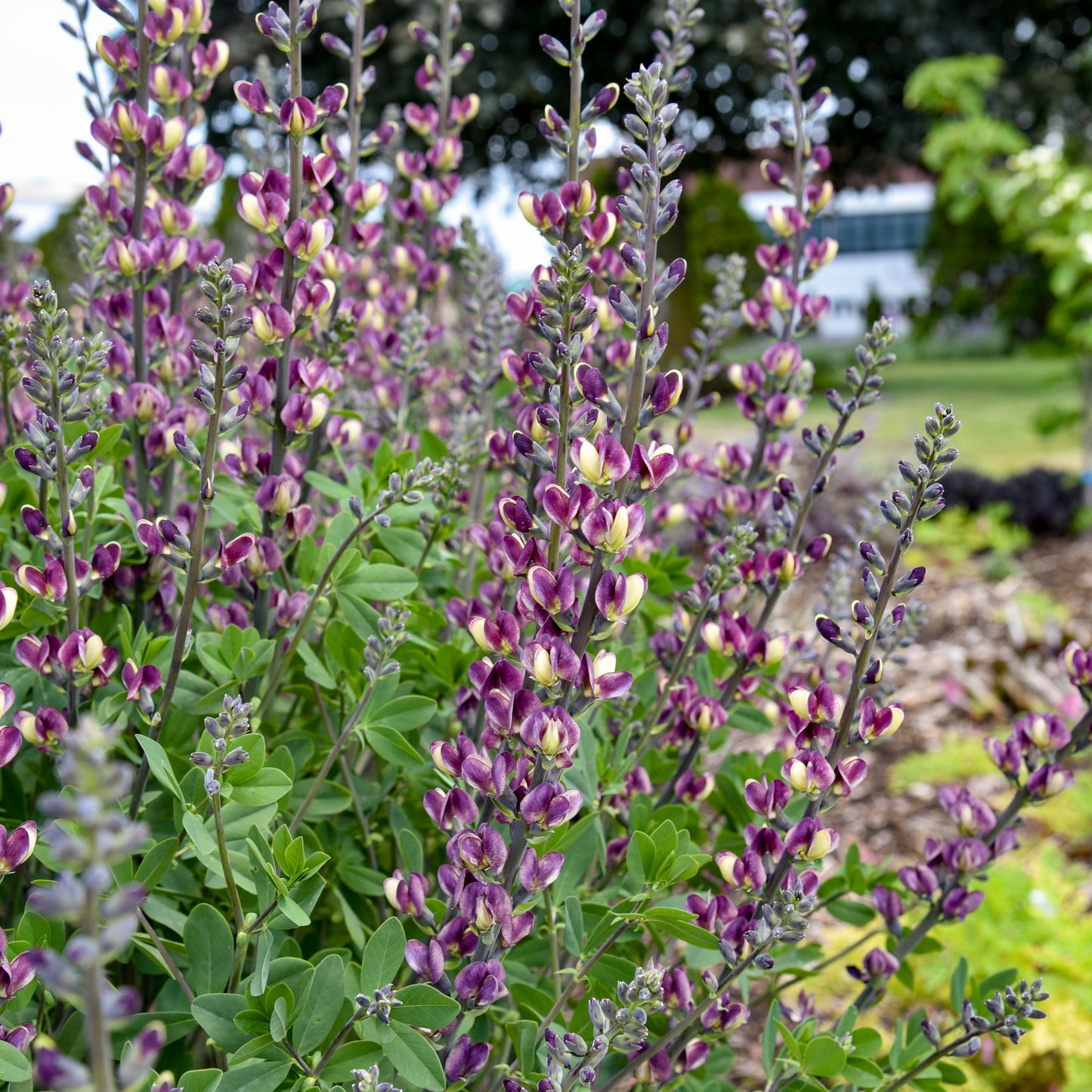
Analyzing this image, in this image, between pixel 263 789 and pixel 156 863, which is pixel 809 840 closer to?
pixel 263 789

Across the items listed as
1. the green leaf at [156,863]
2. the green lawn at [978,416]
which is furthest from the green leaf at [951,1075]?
the green lawn at [978,416]

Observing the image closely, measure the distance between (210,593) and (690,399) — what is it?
848 mm

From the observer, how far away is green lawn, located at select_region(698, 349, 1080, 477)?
9.34 metres

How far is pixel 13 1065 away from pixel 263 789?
1.04 ft

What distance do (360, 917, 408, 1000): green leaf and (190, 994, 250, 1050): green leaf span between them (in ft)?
0.41

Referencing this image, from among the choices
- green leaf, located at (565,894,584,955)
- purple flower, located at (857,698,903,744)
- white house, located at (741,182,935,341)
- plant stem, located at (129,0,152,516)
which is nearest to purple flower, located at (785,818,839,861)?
purple flower, located at (857,698,903,744)

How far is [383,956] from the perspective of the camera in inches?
39.7

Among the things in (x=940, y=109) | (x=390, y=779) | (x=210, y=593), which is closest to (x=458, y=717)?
(x=390, y=779)

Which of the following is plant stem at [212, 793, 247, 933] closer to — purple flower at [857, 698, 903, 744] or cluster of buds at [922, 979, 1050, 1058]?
purple flower at [857, 698, 903, 744]

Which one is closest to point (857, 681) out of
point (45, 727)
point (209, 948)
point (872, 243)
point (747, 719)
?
point (747, 719)

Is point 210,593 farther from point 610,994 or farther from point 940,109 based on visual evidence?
point 940,109

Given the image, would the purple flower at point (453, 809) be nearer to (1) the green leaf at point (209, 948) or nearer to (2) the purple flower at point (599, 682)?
(2) the purple flower at point (599, 682)

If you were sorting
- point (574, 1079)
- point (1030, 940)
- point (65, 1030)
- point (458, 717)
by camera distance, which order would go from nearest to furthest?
point (574, 1079) → point (65, 1030) → point (458, 717) → point (1030, 940)

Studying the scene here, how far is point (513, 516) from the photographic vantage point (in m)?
1.00
